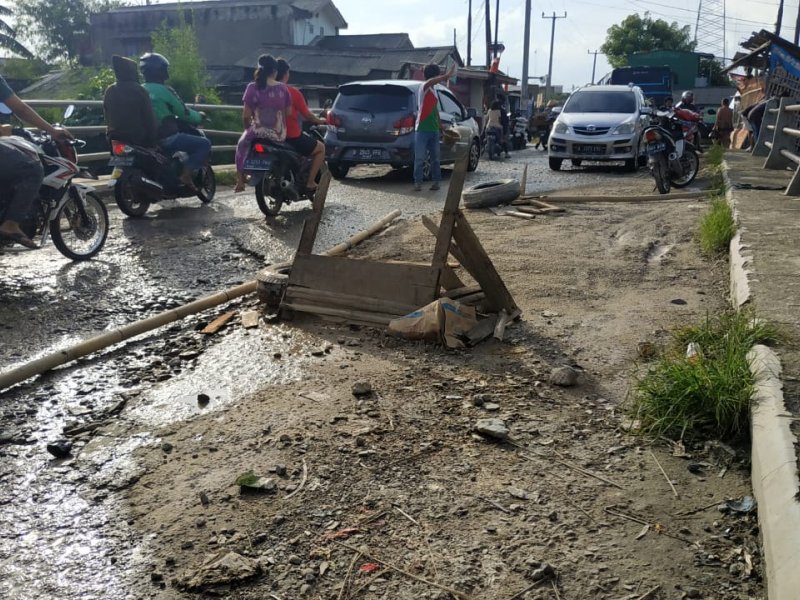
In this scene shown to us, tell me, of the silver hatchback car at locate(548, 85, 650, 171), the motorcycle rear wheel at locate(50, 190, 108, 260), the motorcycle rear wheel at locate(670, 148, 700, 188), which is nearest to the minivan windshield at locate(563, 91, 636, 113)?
the silver hatchback car at locate(548, 85, 650, 171)

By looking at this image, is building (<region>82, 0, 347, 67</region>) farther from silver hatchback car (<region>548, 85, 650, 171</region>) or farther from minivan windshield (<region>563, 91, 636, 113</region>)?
silver hatchback car (<region>548, 85, 650, 171</region>)

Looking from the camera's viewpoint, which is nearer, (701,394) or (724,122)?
(701,394)

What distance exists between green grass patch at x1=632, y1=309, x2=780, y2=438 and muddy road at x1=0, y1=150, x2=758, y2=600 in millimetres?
244

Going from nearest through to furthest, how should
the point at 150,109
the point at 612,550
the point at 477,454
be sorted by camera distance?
the point at 612,550, the point at 477,454, the point at 150,109

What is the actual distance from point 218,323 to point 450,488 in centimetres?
258

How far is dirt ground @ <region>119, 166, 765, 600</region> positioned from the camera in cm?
232

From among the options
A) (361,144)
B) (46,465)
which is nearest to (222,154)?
(361,144)

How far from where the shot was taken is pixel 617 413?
11.4 feet

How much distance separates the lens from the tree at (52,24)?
181ft

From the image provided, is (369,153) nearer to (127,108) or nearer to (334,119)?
(334,119)

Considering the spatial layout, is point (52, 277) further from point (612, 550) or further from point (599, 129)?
point (599, 129)

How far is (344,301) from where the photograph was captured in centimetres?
479

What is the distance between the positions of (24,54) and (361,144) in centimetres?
4552

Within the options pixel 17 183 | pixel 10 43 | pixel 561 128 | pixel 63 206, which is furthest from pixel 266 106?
pixel 10 43
